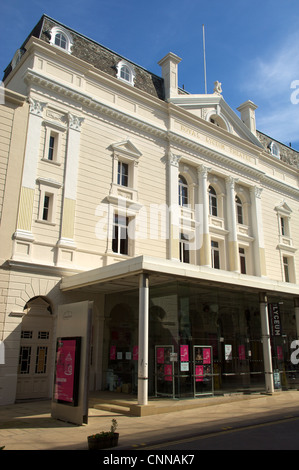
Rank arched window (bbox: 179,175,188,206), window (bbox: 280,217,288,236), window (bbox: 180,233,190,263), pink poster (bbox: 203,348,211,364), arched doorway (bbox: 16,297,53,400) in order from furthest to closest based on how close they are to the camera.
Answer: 1. window (bbox: 280,217,288,236)
2. arched window (bbox: 179,175,188,206)
3. window (bbox: 180,233,190,263)
4. arched doorway (bbox: 16,297,53,400)
5. pink poster (bbox: 203,348,211,364)

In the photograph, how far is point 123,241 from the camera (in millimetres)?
20969

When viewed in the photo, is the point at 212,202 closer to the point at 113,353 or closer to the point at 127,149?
the point at 127,149

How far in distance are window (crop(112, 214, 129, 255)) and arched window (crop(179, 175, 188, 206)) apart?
4.81 metres

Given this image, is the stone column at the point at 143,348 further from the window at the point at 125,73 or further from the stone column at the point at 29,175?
the window at the point at 125,73

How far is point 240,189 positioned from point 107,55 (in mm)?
12468

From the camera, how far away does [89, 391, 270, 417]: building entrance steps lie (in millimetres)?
12766

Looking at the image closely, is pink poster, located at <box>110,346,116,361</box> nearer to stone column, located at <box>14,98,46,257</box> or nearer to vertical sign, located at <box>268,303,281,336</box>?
stone column, located at <box>14,98,46,257</box>

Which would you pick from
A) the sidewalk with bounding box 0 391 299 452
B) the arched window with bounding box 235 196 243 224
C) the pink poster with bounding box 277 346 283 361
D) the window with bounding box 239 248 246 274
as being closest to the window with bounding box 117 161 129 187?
the arched window with bounding box 235 196 243 224

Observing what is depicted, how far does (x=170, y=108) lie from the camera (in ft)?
80.1

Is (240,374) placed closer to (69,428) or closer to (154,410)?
(154,410)

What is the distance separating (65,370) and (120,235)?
9916mm

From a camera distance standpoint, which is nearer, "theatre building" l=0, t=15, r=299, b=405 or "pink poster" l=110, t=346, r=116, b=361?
"theatre building" l=0, t=15, r=299, b=405

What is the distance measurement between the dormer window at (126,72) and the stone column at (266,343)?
1440 centimetres
